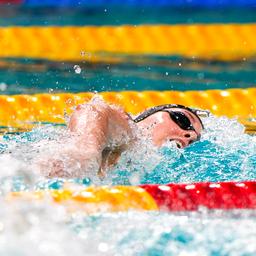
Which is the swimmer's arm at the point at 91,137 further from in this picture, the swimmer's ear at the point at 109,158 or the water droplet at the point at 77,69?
the water droplet at the point at 77,69

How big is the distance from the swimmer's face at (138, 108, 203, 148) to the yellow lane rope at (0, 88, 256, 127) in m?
0.93

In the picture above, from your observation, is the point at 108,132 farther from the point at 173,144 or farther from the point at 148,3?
the point at 148,3

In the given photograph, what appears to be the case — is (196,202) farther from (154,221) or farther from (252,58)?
(252,58)

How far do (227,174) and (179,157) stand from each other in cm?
21

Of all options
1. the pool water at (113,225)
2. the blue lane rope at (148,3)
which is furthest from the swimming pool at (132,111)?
the blue lane rope at (148,3)

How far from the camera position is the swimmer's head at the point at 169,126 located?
3098 mm

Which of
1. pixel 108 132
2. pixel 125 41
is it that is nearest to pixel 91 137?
pixel 108 132

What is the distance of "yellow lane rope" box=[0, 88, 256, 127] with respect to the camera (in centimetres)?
400

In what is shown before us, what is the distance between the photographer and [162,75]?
500 cm

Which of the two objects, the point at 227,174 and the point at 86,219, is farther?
the point at 227,174

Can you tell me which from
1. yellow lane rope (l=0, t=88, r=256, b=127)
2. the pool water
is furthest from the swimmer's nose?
yellow lane rope (l=0, t=88, r=256, b=127)

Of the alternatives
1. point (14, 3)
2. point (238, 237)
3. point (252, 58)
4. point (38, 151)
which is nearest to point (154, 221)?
point (238, 237)

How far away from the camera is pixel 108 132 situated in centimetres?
286

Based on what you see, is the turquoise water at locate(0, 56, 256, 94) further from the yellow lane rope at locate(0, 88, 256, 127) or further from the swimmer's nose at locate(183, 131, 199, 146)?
the swimmer's nose at locate(183, 131, 199, 146)
